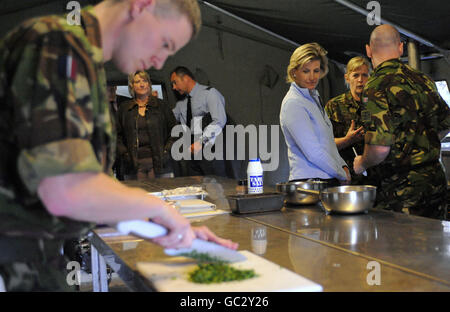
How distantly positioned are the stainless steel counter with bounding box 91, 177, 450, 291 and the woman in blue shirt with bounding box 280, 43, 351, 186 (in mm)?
635

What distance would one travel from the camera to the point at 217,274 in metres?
1.14

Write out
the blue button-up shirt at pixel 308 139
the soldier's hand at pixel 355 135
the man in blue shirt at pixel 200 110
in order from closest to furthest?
the blue button-up shirt at pixel 308 139 < the soldier's hand at pixel 355 135 < the man in blue shirt at pixel 200 110

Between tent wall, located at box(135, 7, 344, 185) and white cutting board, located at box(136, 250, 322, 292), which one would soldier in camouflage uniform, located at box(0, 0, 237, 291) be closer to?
white cutting board, located at box(136, 250, 322, 292)

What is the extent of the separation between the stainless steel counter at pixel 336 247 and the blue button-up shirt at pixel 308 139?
63 cm

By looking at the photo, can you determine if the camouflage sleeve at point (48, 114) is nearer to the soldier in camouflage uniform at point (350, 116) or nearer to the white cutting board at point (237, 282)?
the white cutting board at point (237, 282)

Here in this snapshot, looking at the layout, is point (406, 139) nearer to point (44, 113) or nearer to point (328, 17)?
point (44, 113)

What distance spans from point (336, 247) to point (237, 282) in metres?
0.47

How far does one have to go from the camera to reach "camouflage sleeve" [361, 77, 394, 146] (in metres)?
2.46

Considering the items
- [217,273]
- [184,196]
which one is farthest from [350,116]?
[217,273]

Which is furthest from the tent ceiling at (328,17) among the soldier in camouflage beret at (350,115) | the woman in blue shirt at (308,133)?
the woman in blue shirt at (308,133)

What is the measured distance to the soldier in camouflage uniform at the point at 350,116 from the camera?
3.68 meters

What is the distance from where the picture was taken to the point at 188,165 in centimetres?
555

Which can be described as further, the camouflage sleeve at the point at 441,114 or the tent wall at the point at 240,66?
the tent wall at the point at 240,66
